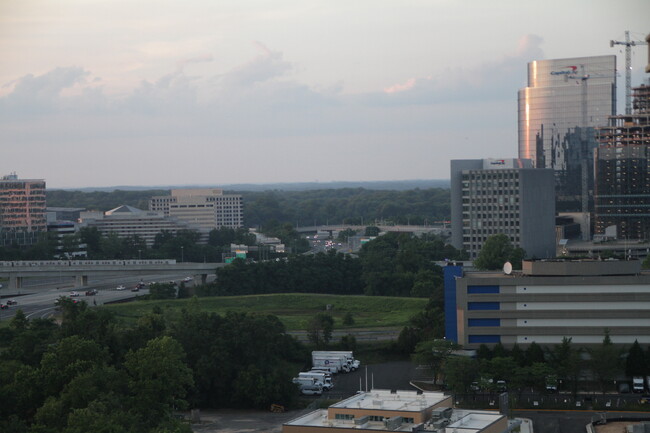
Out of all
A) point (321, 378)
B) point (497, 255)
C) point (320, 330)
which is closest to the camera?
point (321, 378)

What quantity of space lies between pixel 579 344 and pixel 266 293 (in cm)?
3671

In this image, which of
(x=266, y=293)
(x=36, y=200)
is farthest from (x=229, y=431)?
(x=36, y=200)

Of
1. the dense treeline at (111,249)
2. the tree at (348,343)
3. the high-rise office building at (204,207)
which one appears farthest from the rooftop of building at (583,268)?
the high-rise office building at (204,207)

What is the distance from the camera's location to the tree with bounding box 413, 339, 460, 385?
45.2 meters

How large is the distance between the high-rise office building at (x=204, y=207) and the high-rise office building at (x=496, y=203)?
8020 centimetres

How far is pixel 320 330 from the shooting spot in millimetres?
54594

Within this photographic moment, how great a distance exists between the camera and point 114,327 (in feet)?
150

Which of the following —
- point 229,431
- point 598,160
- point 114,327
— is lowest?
point 229,431

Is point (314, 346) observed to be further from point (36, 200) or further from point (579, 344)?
point (36, 200)

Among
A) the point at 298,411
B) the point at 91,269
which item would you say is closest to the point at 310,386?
the point at 298,411

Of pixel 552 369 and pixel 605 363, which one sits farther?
pixel 552 369

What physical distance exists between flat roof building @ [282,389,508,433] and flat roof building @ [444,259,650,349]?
43.3ft

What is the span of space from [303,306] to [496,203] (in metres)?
26.6

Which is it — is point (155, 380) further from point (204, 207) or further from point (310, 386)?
point (204, 207)
